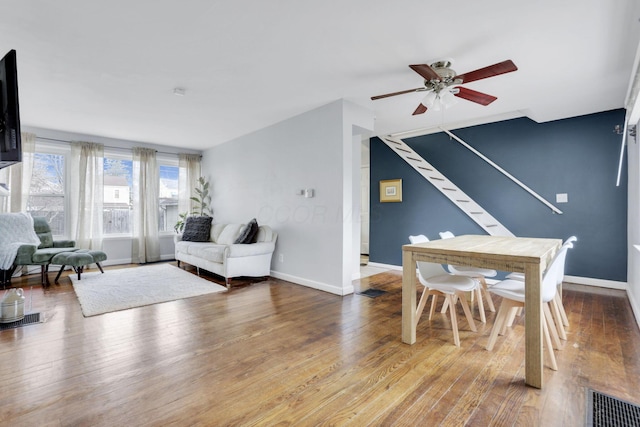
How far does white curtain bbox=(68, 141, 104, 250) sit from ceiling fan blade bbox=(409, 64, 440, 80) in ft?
19.0

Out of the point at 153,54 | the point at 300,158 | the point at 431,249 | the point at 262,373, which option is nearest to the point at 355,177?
the point at 300,158

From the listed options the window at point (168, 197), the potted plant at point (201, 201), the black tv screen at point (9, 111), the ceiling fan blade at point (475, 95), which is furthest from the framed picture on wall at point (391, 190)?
the black tv screen at point (9, 111)

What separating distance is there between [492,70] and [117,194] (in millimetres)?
6490

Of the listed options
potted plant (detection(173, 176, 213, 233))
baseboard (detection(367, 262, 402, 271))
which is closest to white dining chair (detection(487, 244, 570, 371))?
baseboard (detection(367, 262, 402, 271))

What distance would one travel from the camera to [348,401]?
166 centimetres

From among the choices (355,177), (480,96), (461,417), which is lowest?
(461,417)

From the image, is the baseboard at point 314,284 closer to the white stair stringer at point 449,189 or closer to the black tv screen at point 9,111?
the white stair stringer at point 449,189

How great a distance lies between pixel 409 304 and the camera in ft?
7.86

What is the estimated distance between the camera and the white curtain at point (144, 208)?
6.04m

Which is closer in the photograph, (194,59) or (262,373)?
(262,373)

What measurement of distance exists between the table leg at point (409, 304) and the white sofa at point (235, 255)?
260 cm

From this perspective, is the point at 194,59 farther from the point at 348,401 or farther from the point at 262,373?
the point at 348,401

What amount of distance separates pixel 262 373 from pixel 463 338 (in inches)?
64.2

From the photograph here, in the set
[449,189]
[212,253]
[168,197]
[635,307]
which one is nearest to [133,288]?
[212,253]
